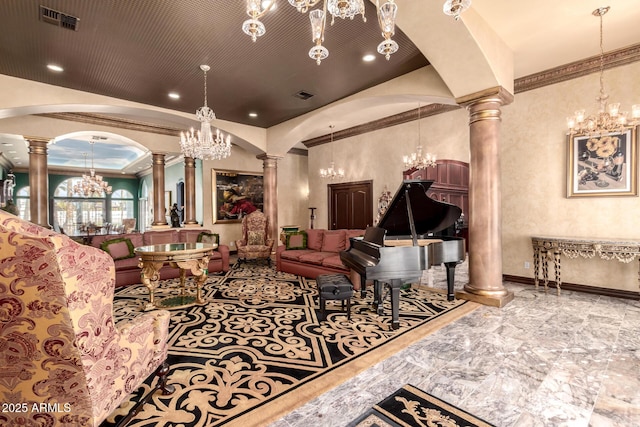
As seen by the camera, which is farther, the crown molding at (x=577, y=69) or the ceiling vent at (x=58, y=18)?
the crown molding at (x=577, y=69)

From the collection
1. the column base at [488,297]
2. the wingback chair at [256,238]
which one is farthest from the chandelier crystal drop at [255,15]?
the wingback chair at [256,238]

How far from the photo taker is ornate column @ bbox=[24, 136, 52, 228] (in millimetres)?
6230

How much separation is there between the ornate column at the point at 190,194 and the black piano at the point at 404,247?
19.6ft

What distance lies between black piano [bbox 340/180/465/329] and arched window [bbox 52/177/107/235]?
50.7ft

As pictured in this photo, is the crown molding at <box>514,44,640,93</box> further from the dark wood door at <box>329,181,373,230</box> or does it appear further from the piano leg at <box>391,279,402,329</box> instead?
the piano leg at <box>391,279,402,329</box>

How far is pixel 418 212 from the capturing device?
4.02 meters

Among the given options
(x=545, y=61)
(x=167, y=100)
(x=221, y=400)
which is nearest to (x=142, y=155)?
(x=167, y=100)

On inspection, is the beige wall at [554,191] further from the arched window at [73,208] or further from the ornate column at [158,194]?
the arched window at [73,208]

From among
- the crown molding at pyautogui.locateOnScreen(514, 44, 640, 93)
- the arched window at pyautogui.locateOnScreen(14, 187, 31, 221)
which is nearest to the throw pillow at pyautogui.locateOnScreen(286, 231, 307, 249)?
the crown molding at pyautogui.locateOnScreen(514, 44, 640, 93)

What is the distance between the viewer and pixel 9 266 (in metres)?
1.12

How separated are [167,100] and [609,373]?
7.17 meters

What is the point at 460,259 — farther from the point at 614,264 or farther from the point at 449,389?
the point at 614,264

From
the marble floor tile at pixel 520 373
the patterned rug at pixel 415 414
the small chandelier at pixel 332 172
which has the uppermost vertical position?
the small chandelier at pixel 332 172

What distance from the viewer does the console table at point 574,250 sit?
394 cm
